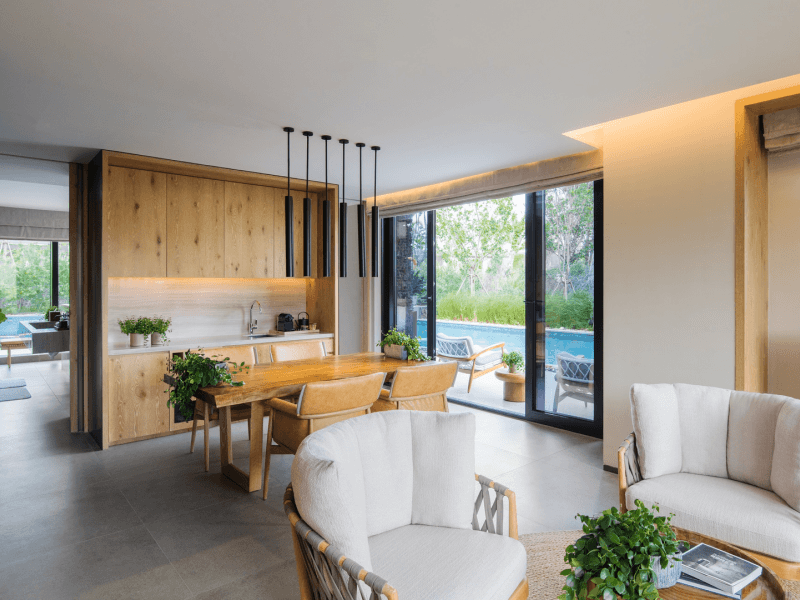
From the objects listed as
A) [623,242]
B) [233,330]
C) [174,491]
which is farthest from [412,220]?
[174,491]

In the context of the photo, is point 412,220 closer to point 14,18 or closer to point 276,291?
point 276,291

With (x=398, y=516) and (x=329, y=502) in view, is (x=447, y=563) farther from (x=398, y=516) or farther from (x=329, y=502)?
(x=329, y=502)

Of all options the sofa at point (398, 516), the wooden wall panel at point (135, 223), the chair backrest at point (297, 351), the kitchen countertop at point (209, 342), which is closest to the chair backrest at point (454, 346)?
the kitchen countertop at point (209, 342)

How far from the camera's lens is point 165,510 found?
126 inches

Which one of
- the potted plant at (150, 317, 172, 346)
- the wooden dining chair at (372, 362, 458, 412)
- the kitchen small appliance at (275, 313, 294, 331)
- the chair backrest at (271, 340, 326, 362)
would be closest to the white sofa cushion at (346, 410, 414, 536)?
the wooden dining chair at (372, 362, 458, 412)

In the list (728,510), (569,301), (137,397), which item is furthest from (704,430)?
(137,397)

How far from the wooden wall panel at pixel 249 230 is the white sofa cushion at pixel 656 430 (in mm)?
4027

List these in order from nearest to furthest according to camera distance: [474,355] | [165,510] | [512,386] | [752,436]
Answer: [752,436], [165,510], [512,386], [474,355]

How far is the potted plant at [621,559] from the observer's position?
4.89 ft

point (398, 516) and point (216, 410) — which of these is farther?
point (216, 410)

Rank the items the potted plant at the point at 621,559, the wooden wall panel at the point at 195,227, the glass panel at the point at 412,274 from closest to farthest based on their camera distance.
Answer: the potted plant at the point at 621,559
the wooden wall panel at the point at 195,227
the glass panel at the point at 412,274

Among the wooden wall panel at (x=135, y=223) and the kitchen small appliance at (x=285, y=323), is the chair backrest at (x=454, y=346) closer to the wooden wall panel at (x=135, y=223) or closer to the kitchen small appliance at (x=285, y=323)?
the kitchen small appliance at (x=285, y=323)

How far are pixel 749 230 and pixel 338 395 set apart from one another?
9.19ft

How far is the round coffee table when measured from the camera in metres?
5.67
